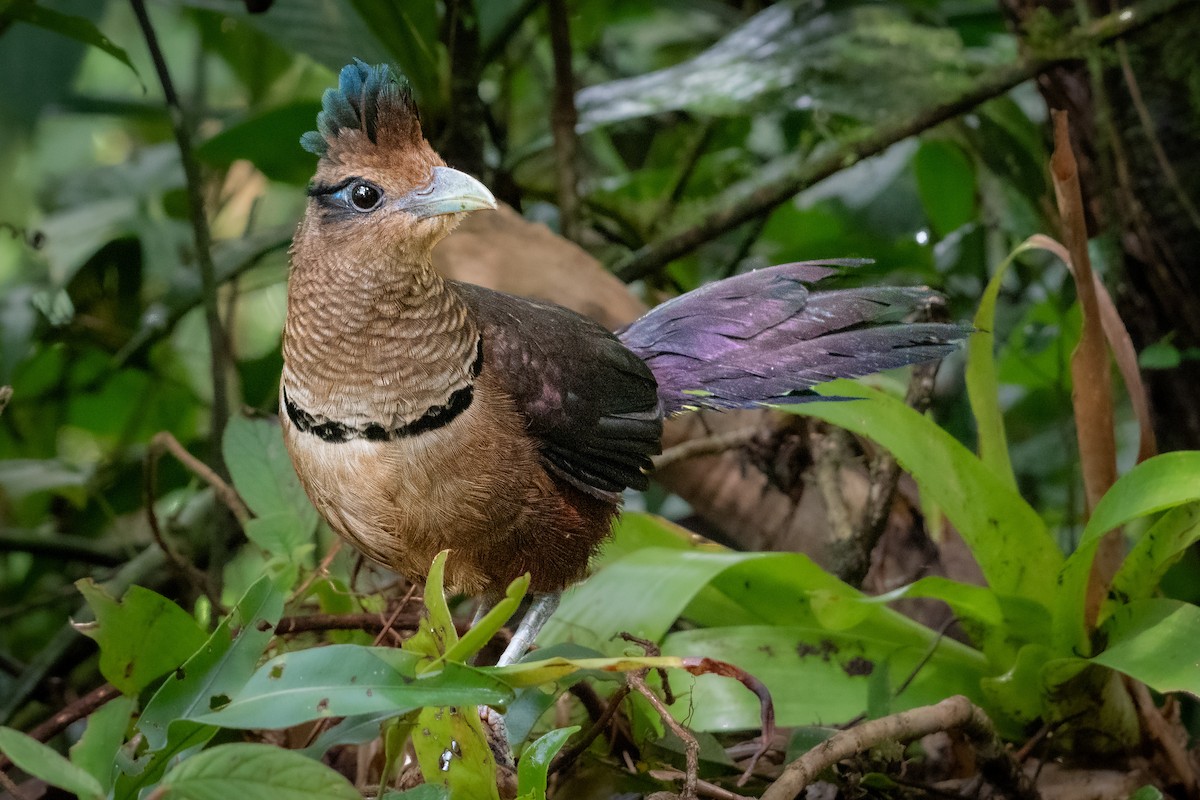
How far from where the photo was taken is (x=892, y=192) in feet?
9.62

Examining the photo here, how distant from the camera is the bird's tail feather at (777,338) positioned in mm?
1484

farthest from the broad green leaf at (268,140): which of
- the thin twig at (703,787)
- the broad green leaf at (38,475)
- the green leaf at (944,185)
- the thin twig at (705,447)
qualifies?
the thin twig at (703,787)

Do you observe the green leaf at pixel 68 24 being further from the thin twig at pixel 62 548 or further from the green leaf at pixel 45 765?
the green leaf at pixel 45 765

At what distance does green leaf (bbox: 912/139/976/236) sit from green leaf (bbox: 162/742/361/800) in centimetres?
230

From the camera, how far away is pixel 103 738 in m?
1.20

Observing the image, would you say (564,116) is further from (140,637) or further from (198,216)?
(140,637)

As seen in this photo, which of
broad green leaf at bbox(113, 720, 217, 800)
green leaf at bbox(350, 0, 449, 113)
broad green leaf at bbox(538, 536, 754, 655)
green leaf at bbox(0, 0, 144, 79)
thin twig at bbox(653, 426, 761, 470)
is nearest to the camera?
broad green leaf at bbox(113, 720, 217, 800)

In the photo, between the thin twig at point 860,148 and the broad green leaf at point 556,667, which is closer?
the broad green leaf at point 556,667

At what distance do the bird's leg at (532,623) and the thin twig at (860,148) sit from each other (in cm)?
103

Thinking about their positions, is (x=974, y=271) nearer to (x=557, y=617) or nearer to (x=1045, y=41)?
(x=1045, y=41)

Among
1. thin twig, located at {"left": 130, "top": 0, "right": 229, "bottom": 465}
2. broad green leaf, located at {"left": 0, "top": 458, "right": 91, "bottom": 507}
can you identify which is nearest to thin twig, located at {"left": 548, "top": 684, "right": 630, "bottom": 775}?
thin twig, located at {"left": 130, "top": 0, "right": 229, "bottom": 465}

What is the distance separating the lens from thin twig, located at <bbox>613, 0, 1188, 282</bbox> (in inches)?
87.7

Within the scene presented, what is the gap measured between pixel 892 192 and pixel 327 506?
2042 mm

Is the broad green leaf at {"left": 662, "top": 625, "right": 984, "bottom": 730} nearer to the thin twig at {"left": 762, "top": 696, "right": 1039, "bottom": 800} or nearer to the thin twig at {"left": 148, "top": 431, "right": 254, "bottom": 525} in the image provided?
the thin twig at {"left": 762, "top": 696, "right": 1039, "bottom": 800}
